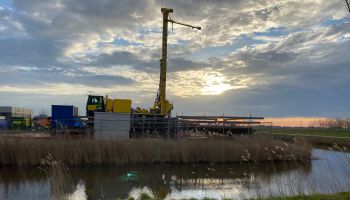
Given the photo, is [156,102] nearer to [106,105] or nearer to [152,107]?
[152,107]

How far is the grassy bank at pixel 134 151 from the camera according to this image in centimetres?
2002

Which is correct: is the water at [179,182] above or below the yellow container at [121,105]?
below

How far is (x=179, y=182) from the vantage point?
16.2 metres

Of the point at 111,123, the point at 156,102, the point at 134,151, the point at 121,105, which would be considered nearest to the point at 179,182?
the point at 134,151

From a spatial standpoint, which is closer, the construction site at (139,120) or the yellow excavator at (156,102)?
the construction site at (139,120)

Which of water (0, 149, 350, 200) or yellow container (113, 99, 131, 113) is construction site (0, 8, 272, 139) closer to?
yellow container (113, 99, 131, 113)

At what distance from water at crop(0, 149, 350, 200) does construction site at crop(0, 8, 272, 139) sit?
8.58m

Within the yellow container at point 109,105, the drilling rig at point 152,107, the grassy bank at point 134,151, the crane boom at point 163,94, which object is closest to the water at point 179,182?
the grassy bank at point 134,151

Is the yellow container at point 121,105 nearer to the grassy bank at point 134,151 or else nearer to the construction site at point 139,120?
the construction site at point 139,120

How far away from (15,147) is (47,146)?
5.28 ft

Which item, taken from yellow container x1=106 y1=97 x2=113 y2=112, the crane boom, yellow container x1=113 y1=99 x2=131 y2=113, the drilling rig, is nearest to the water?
the drilling rig

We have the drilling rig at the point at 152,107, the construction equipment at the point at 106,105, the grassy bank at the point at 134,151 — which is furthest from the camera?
the construction equipment at the point at 106,105

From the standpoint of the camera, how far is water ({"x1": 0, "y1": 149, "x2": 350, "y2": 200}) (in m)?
12.2

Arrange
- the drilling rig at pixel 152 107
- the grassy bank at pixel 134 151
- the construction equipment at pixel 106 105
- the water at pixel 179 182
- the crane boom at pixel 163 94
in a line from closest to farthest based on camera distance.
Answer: the water at pixel 179 182
the grassy bank at pixel 134 151
the drilling rig at pixel 152 107
the construction equipment at pixel 106 105
the crane boom at pixel 163 94
